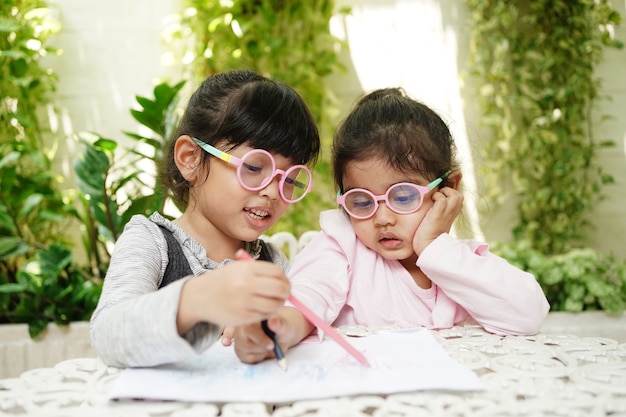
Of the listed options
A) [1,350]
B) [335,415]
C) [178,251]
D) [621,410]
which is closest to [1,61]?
[1,350]

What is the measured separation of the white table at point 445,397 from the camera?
65cm

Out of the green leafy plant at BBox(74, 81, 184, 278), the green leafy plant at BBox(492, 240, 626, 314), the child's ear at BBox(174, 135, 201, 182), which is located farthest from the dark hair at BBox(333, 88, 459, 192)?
the green leafy plant at BBox(492, 240, 626, 314)

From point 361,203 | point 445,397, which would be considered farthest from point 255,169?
point 445,397

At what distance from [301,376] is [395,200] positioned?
566 millimetres

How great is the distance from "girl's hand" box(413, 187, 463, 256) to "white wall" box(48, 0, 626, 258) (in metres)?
1.58

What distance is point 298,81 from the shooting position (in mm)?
2766

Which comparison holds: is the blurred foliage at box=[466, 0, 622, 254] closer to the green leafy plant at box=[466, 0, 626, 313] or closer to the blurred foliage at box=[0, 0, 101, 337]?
the green leafy plant at box=[466, 0, 626, 313]

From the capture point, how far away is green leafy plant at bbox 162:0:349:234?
8.92ft

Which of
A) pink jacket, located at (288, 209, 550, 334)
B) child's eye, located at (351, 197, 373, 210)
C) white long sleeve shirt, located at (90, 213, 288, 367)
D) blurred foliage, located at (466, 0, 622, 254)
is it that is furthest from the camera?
blurred foliage, located at (466, 0, 622, 254)

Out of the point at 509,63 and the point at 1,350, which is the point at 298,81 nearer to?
the point at 509,63

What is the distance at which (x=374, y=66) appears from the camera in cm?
304

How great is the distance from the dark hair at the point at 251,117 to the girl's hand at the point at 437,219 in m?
0.31

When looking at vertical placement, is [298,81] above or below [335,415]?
above

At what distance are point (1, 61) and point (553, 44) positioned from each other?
2.79 metres
